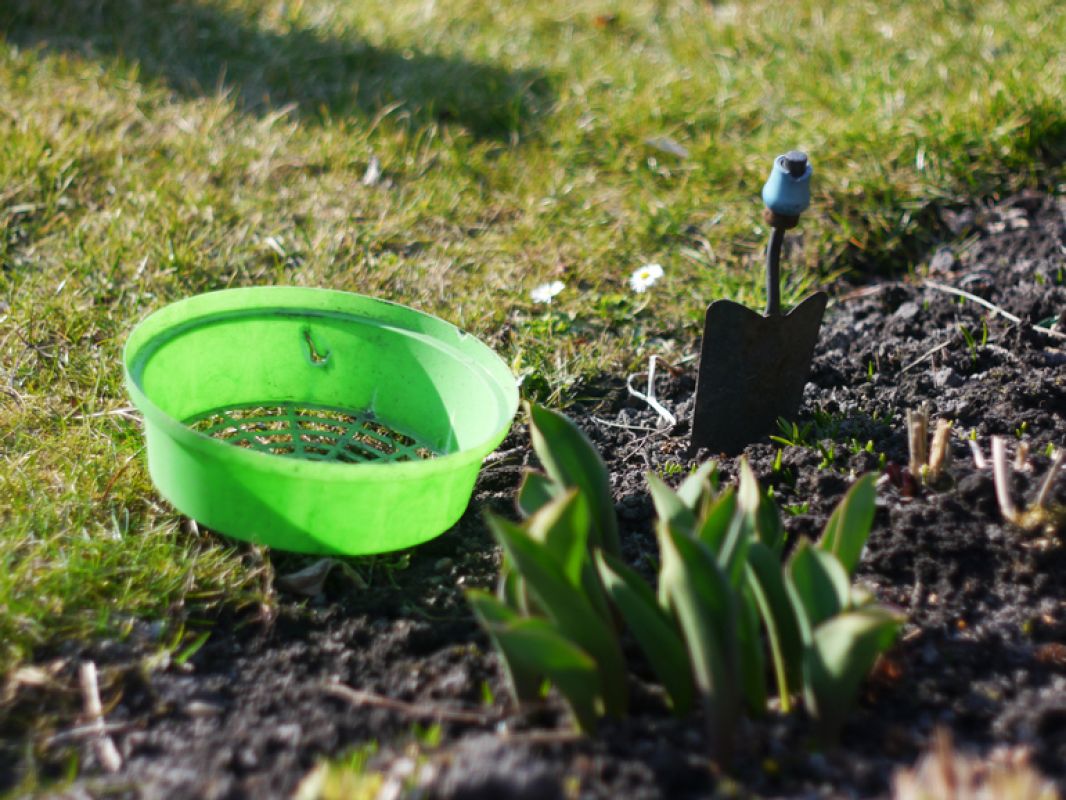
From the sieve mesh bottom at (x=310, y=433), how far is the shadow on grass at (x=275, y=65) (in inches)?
60.5

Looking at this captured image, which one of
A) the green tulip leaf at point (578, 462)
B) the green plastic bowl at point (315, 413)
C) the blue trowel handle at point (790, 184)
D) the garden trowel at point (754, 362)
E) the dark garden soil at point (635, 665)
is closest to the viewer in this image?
the dark garden soil at point (635, 665)

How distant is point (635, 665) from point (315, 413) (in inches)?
41.0

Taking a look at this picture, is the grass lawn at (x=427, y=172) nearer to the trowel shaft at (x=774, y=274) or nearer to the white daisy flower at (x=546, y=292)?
the white daisy flower at (x=546, y=292)

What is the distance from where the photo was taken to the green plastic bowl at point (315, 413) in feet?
6.00

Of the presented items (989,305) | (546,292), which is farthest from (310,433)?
(989,305)

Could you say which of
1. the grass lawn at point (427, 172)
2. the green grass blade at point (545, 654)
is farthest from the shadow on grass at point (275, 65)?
the green grass blade at point (545, 654)

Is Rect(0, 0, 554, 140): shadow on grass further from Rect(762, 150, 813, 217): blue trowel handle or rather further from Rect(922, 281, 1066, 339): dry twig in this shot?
Rect(762, 150, 813, 217): blue trowel handle

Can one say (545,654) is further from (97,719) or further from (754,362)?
(754,362)

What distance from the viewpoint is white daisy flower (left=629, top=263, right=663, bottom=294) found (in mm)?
2980

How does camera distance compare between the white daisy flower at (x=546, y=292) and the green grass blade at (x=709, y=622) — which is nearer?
the green grass blade at (x=709, y=622)

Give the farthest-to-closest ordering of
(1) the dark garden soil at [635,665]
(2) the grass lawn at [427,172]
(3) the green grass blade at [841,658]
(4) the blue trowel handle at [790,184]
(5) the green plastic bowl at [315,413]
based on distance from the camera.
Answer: (2) the grass lawn at [427,172]
(4) the blue trowel handle at [790,184]
(5) the green plastic bowl at [315,413]
(1) the dark garden soil at [635,665]
(3) the green grass blade at [841,658]

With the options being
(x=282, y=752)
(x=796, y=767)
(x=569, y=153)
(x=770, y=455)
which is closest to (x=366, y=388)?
(x=770, y=455)

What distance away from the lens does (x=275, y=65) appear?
4016 millimetres

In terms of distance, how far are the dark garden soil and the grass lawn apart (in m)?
0.17
